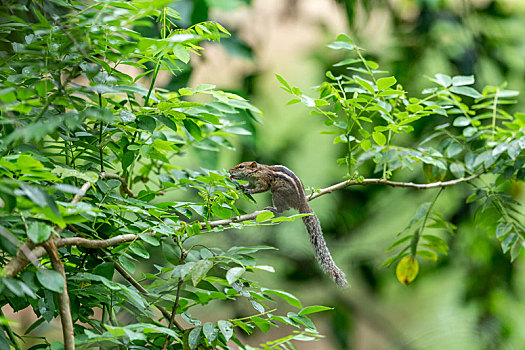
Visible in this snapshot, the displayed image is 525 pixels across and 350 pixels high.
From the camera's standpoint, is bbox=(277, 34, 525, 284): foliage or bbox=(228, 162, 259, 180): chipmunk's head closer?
bbox=(277, 34, 525, 284): foliage

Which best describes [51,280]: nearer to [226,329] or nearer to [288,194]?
[226,329]

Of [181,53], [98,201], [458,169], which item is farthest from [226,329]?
[458,169]

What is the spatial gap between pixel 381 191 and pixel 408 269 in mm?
1045

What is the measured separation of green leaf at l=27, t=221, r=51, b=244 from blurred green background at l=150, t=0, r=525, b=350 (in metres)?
1.58

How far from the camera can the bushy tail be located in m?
1.13

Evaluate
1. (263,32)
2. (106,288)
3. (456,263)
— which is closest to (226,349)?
(106,288)

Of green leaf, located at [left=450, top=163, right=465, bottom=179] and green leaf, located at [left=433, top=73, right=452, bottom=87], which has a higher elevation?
green leaf, located at [left=433, top=73, right=452, bottom=87]

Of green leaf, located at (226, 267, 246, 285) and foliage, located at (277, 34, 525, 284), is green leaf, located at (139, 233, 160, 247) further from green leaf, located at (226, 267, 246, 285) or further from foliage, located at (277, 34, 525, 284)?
foliage, located at (277, 34, 525, 284)

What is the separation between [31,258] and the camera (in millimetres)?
592

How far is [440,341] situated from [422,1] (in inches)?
59.2

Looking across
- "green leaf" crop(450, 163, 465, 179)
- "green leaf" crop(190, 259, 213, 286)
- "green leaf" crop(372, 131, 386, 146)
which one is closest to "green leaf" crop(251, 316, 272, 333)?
"green leaf" crop(190, 259, 213, 286)

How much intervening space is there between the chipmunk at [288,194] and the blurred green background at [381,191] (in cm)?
77

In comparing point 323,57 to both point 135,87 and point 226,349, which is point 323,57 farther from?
point 226,349

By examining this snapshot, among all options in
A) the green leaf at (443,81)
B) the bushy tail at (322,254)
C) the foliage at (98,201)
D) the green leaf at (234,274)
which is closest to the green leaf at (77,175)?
the foliage at (98,201)
